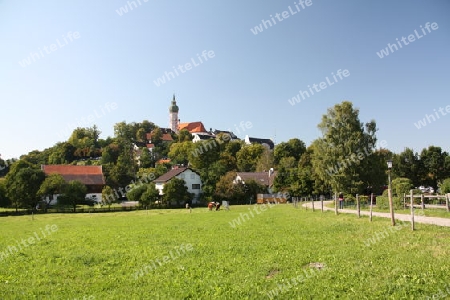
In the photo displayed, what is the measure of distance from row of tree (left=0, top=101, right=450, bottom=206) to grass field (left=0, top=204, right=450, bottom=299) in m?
29.8

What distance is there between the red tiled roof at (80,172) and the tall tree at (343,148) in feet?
199

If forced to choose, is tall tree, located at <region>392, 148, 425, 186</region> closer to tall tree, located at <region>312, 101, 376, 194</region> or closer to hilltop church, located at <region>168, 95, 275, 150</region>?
tall tree, located at <region>312, 101, 376, 194</region>

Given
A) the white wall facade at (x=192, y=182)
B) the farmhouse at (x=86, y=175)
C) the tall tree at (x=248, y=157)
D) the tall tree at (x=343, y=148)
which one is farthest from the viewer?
the tall tree at (x=248, y=157)

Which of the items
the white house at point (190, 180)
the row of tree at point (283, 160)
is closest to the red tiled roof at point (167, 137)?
the row of tree at point (283, 160)

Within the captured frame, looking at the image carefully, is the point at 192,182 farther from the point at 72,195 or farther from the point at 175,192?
the point at 72,195

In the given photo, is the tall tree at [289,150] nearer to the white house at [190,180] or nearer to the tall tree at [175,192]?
the white house at [190,180]

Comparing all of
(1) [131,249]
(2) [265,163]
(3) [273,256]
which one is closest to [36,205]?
(2) [265,163]

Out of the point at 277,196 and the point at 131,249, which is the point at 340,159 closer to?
the point at 277,196

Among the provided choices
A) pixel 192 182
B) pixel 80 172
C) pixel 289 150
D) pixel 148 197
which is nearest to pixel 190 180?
pixel 192 182

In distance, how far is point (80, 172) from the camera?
3730 inches

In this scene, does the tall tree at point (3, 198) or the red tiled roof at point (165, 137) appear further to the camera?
the red tiled roof at point (165, 137)

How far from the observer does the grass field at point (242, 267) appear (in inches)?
366

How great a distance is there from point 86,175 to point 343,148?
219ft

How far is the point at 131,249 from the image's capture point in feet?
52.2
